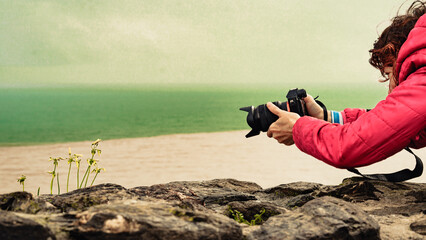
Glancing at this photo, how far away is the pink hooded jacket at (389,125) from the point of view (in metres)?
2.17

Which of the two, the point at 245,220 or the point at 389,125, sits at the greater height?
the point at 389,125

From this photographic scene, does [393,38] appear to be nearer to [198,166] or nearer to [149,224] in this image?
[149,224]

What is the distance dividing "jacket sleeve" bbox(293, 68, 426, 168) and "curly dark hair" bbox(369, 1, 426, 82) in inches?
14.0

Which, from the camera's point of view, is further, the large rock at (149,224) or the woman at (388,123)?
the woman at (388,123)

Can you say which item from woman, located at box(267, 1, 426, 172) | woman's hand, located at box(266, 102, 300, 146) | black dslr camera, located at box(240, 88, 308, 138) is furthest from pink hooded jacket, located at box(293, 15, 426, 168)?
black dslr camera, located at box(240, 88, 308, 138)

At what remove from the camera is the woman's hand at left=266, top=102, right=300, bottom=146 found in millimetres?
2582

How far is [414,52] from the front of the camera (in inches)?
88.6

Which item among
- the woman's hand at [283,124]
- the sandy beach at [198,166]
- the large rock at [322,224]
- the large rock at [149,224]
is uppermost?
the woman's hand at [283,124]

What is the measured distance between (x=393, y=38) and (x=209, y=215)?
1502 mm

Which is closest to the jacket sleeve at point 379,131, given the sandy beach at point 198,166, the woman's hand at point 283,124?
the woman's hand at point 283,124

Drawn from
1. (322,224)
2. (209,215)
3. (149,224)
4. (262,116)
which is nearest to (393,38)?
(262,116)

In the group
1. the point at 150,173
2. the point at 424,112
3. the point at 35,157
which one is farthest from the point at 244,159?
the point at 424,112

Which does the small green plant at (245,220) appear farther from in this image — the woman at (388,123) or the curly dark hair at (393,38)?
the curly dark hair at (393,38)

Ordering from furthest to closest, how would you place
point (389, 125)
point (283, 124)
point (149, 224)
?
A: 1. point (283, 124)
2. point (389, 125)
3. point (149, 224)
